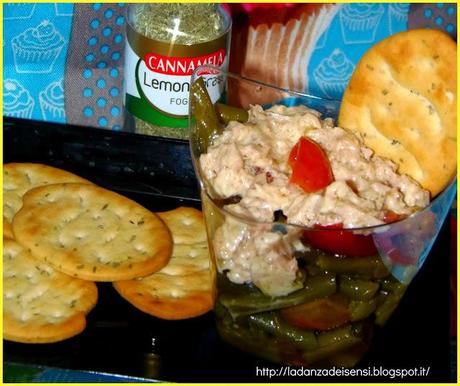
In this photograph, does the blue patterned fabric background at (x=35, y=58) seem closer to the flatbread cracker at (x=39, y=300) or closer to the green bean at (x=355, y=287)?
the flatbread cracker at (x=39, y=300)

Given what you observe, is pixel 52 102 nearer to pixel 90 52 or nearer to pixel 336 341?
pixel 90 52

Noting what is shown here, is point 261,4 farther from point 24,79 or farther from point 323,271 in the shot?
point 323,271

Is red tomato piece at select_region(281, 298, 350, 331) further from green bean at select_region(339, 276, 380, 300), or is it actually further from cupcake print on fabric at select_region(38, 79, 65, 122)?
cupcake print on fabric at select_region(38, 79, 65, 122)

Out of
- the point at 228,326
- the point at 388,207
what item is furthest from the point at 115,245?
the point at 388,207

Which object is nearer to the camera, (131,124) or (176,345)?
(176,345)

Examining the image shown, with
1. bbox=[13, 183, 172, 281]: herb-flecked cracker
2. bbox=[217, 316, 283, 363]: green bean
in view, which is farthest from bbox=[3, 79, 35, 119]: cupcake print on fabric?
bbox=[217, 316, 283, 363]: green bean

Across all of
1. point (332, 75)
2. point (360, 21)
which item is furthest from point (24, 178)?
point (360, 21)
